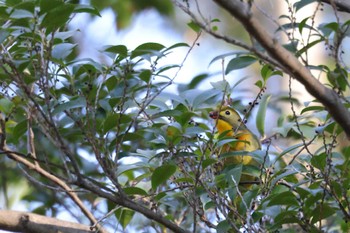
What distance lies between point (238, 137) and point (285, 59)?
1.21m

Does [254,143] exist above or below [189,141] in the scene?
above

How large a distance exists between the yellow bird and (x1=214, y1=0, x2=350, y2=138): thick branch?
592 mm

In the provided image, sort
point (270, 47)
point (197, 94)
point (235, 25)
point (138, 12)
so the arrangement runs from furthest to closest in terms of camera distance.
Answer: point (235, 25)
point (138, 12)
point (197, 94)
point (270, 47)

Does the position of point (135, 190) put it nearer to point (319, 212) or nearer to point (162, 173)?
point (162, 173)

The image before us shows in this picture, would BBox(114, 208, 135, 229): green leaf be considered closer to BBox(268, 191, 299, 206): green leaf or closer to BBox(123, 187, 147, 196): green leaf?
BBox(123, 187, 147, 196): green leaf

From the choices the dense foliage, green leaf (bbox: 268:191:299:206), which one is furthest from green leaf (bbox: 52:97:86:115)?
green leaf (bbox: 268:191:299:206)

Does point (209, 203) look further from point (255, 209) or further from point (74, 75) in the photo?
point (74, 75)

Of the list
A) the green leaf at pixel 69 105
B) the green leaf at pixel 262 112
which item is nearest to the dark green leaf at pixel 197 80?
the green leaf at pixel 262 112

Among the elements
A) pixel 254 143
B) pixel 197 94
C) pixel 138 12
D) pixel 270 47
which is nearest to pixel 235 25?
pixel 138 12

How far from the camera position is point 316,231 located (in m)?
2.09

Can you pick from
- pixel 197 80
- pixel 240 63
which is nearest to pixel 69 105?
pixel 240 63

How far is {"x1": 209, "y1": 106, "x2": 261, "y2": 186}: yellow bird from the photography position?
7.58 ft

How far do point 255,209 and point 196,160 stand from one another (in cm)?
23

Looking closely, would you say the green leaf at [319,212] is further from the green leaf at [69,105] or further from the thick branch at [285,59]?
the green leaf at [69,105]
